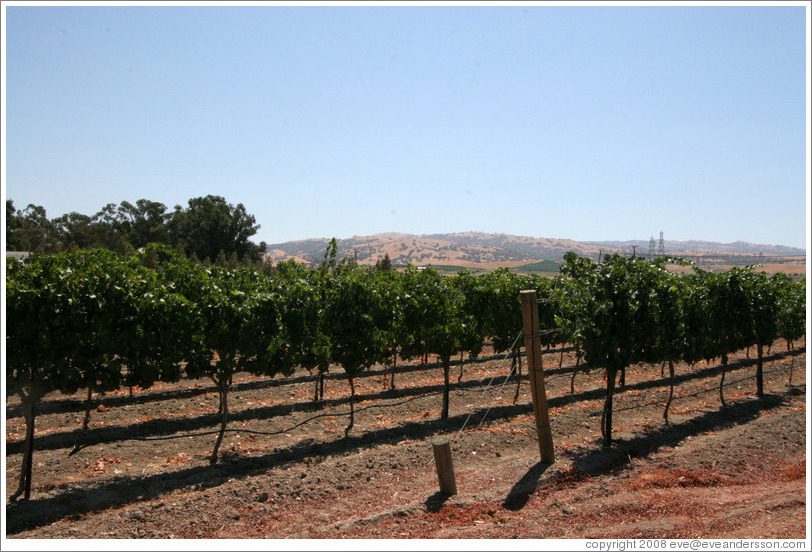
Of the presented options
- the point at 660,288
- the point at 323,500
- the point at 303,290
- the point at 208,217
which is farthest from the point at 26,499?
the point at 208,217

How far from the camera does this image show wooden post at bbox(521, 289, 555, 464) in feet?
31.7

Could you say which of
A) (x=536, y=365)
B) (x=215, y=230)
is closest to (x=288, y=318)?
(x=536, y=365)

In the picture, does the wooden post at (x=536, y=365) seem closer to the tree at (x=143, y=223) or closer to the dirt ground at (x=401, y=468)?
the dirt ground at (x=401, y=468)

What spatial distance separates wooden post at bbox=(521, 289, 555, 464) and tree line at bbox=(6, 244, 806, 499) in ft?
1.90

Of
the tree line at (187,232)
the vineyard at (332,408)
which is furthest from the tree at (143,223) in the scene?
the vineyard at (332,408)

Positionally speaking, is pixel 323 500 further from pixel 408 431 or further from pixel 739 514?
pixel 739 514

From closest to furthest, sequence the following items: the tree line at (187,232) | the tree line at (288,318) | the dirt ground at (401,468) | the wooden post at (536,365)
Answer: the dirt ground at (401,468) → the tree line at (288,318) → the wooden post at (536,365) → the tree line at (187,232)

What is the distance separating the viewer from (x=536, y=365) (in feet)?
32.1

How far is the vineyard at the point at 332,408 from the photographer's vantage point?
8.57 meters

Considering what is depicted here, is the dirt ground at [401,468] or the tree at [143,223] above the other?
the tree at [143,223]

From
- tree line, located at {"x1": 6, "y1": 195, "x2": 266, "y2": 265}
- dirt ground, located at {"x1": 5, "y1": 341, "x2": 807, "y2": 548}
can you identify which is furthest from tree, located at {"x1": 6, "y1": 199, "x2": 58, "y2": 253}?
dirt ground, located at {"x1": 5, "y1": 341, "x2": 807, "y2": 548}

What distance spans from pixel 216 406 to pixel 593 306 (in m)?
11.1

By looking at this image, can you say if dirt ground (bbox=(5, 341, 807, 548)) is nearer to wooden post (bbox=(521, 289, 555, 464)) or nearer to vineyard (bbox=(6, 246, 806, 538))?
vineyard (bbox=(6, 246, 806, 538))

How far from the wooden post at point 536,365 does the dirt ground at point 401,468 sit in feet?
1.41
